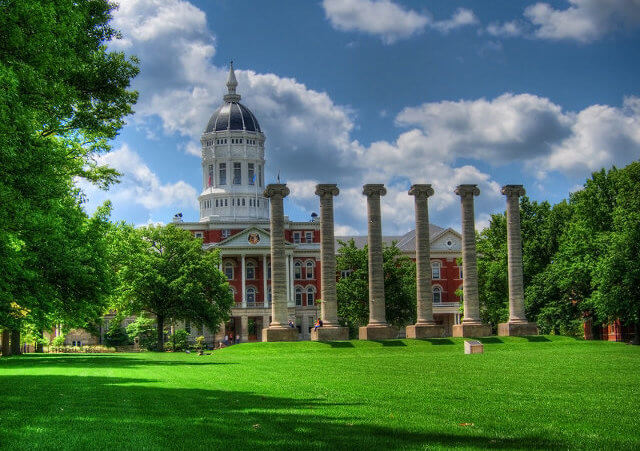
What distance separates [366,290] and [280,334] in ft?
104

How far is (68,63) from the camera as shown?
25281mm

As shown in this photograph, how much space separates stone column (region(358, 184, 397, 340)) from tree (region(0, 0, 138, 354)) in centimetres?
2844

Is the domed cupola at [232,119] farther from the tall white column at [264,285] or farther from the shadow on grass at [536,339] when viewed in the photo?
the shadow on grass at [536,339]

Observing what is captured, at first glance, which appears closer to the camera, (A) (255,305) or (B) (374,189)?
(B) (374,189)

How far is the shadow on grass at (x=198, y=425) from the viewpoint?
11.8 m

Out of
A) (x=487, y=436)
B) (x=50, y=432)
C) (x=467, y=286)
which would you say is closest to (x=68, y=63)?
(x=50, y=432)

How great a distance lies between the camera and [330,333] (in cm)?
6112

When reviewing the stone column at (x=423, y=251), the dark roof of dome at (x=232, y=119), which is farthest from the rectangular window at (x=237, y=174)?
the stone column at (x=423, y=251)

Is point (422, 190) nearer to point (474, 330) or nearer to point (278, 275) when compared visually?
point (474, 330)

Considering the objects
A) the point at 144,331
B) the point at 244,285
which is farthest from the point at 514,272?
the point at 244,285

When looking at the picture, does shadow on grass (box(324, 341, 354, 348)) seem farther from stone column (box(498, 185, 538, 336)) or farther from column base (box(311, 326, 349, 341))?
stone column (box(498, 185, 538, 336))

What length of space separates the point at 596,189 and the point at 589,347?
18.7 m

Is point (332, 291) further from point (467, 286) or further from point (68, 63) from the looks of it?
point (68, 63)

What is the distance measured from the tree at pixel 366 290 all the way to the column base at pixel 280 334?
30465 mm
